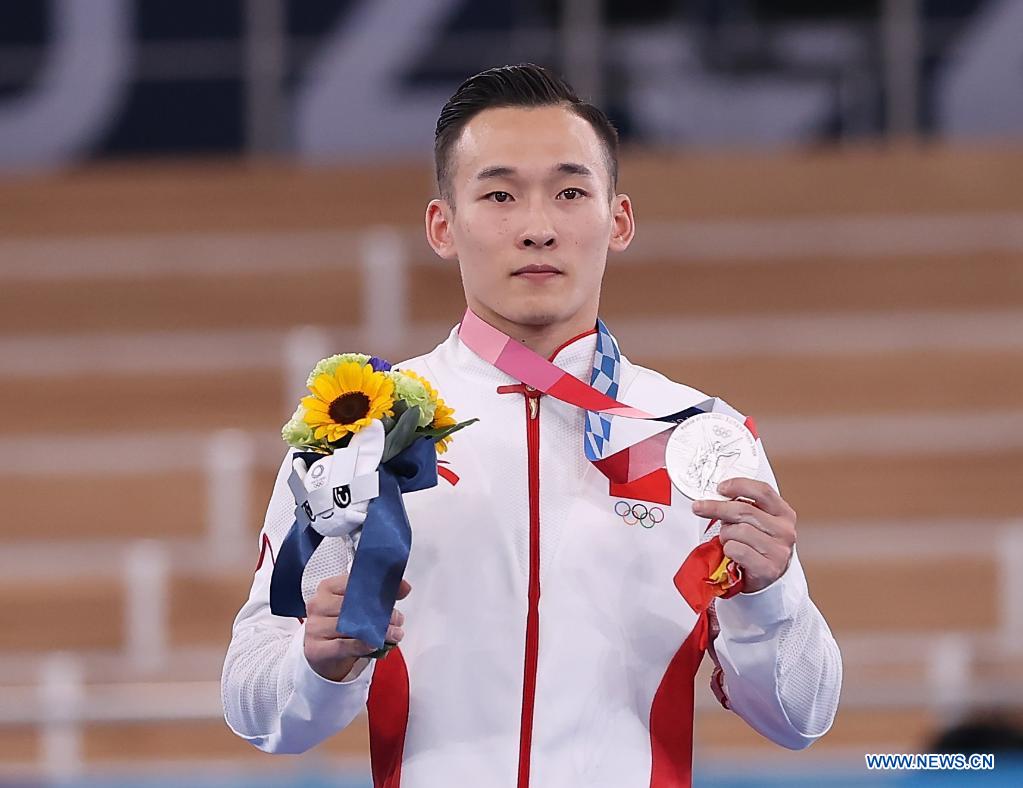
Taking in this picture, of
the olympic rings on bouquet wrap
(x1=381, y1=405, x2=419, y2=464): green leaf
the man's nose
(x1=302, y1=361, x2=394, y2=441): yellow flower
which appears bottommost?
the olympic rings on bouquet wrap

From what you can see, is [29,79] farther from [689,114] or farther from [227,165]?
[689,114]

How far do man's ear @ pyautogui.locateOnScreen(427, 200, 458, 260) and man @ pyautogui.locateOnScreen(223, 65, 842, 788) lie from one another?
40 millimetres

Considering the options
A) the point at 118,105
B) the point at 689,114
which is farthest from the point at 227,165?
the point at 689,114

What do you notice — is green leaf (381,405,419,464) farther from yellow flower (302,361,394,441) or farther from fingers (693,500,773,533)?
fingers (693,500,773,533)

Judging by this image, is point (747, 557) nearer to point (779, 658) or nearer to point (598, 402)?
point (779, 658)

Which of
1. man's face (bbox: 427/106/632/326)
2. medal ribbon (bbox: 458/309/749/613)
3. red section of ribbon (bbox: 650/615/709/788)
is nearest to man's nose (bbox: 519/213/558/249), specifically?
man's face (bbox: 427/106/632/326)

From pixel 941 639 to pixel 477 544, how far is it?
3293 millimetres

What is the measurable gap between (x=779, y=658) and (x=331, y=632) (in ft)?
1.47

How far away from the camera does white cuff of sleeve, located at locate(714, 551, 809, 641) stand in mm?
1814

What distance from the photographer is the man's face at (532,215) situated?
1974mm

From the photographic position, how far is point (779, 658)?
73.3 inches
